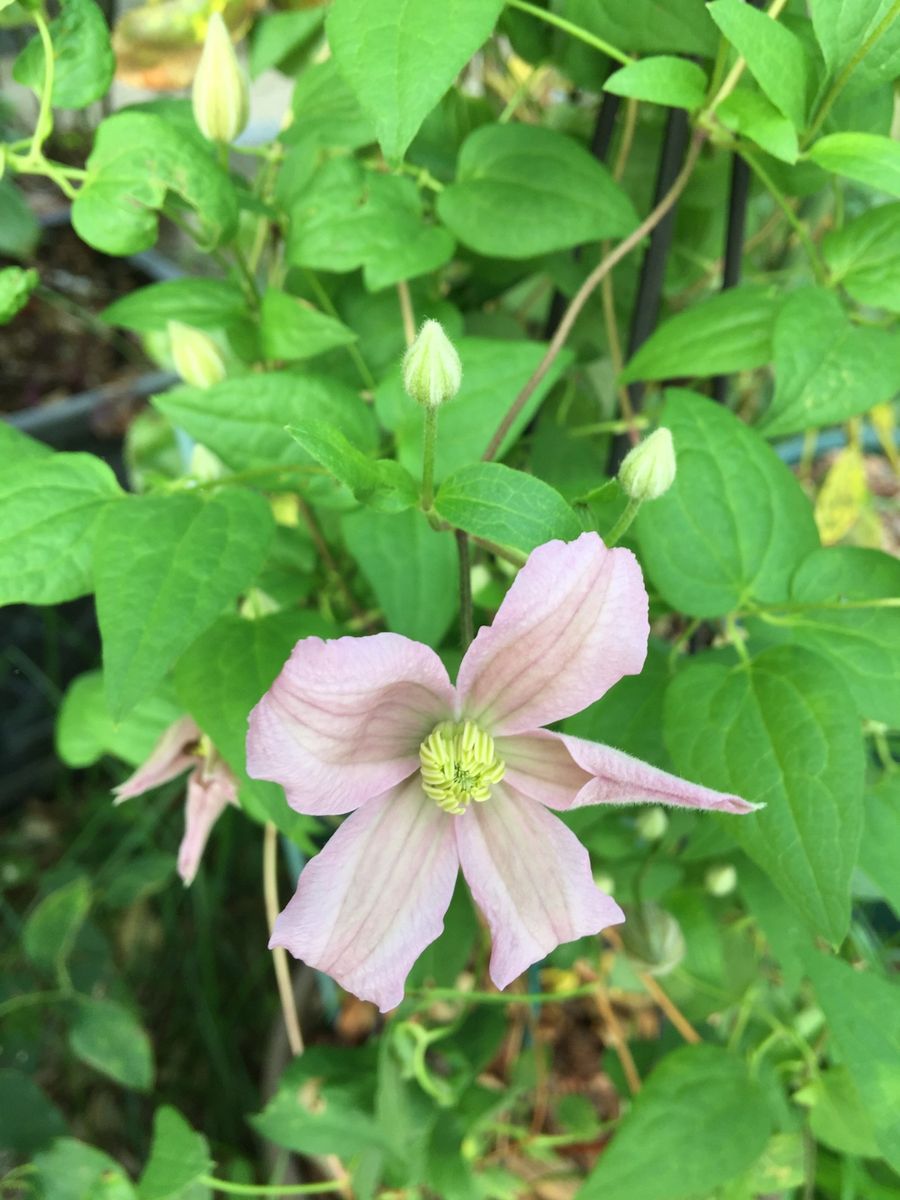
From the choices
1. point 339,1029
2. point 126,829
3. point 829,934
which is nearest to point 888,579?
point 829,934

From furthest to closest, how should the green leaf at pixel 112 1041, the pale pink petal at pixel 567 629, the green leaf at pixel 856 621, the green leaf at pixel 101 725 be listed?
the green leaf at pixel 112 1041
the green leaf at pixel 101 725
the green leaf at pixel 856 621
the pale pink petal at pixel 567 629

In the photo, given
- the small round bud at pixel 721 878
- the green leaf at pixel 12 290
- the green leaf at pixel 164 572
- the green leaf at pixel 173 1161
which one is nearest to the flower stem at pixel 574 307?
the green leaf at pixel 164 572

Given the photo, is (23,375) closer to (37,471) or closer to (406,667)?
(37,471)

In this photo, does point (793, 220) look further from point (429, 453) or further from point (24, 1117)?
point (24, 1117)

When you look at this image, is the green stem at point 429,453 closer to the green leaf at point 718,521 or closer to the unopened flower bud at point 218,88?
the green leaf at point 718,521

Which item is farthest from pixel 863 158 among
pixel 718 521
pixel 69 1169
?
pixel 69 1169

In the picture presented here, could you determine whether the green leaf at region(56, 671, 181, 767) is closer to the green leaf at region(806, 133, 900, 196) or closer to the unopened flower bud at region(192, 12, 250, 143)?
the unopened flower bud at region(192, 12, 250, 143)
